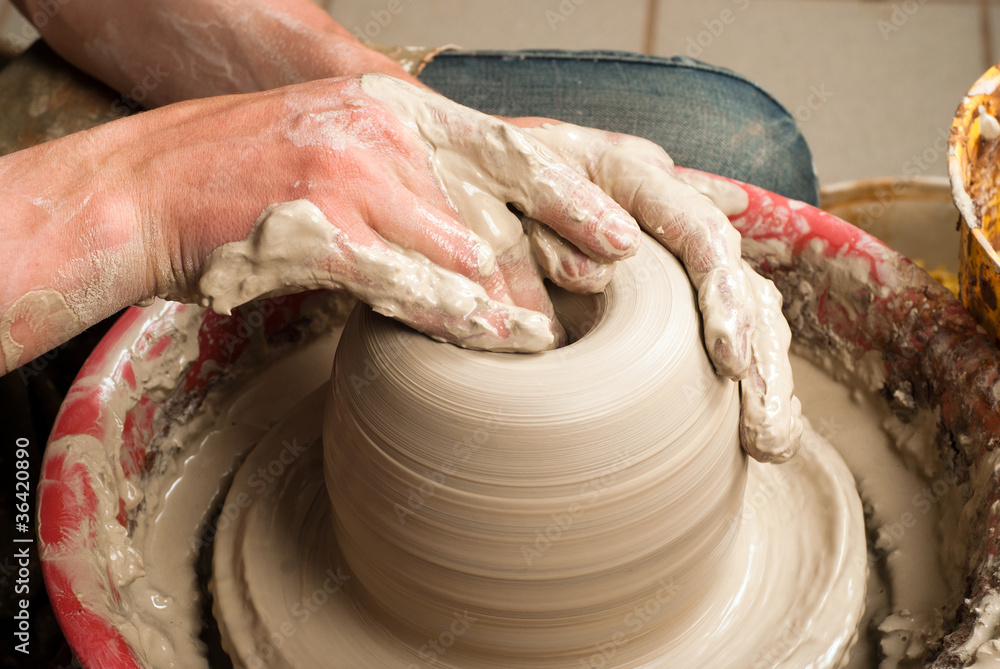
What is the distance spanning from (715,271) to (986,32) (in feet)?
8.58

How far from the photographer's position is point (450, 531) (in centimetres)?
90

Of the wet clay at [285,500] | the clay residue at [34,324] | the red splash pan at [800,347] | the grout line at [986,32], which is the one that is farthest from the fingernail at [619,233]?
the grout line at [986,32]

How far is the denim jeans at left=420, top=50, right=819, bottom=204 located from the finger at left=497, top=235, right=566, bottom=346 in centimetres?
64

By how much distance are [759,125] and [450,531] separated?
3.58ft

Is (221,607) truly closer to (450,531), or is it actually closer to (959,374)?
(450,531)

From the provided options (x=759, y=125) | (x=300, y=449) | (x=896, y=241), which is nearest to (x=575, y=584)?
(x=300, y=449)

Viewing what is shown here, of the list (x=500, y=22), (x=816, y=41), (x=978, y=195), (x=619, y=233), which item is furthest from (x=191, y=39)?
(x=816, y=41)

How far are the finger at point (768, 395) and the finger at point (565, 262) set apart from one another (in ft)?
0.64

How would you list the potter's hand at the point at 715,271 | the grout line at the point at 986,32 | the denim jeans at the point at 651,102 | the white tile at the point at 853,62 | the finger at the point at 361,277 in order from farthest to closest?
1. the grout line at the point at 986,32
2. the white tile at the point at 853,62
3. the denim jeans at the point at 651,102
4. the potter's hand at the point at 715,271
5. the finger at the point at 361,277

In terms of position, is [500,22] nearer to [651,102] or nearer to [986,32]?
[986,32]

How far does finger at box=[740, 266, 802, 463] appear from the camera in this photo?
1.01 metres

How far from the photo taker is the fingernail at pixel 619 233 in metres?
0.94

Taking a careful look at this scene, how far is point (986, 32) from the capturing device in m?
2.98

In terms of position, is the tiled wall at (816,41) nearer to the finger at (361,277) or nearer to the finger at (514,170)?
the finger at (514,170)
